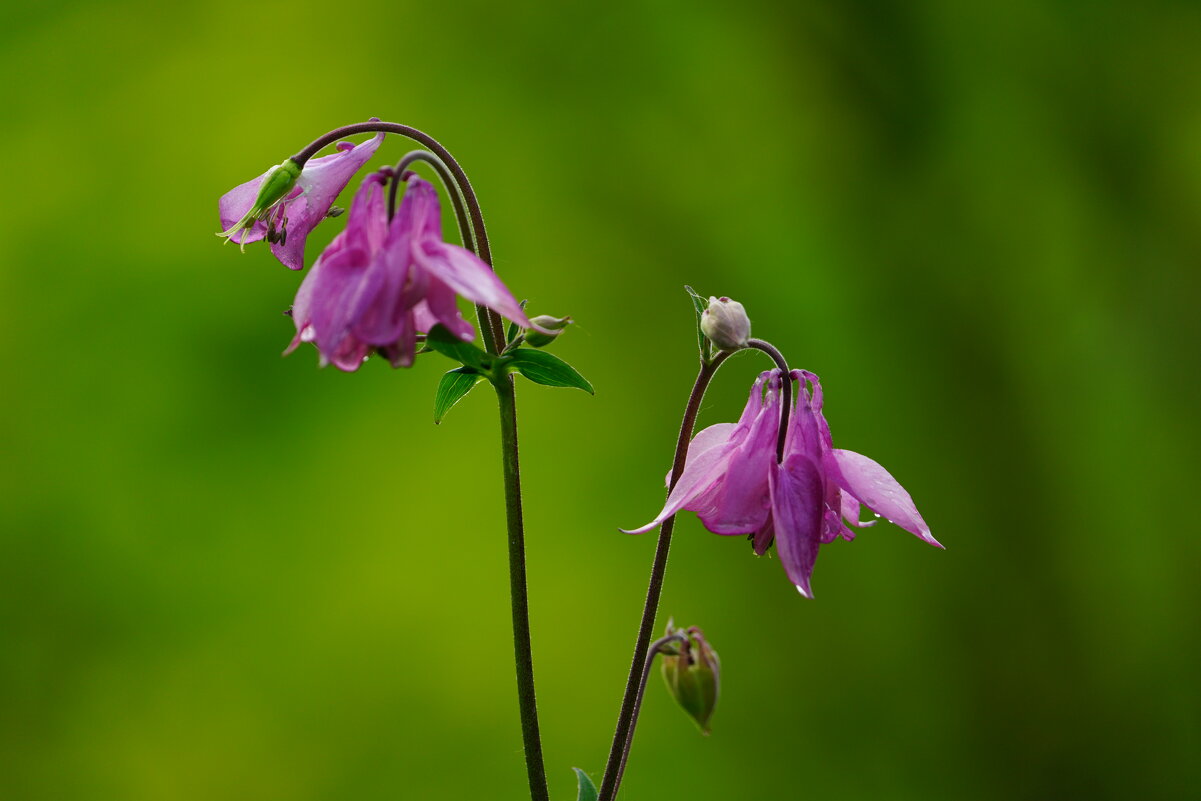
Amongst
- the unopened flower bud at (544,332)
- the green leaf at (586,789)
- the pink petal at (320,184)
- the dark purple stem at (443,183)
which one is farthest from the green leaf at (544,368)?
the green leaf at (586,789)

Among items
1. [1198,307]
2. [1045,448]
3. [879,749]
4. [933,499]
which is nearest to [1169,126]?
[1198,307]

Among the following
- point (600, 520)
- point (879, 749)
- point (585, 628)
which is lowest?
point (879, 749)

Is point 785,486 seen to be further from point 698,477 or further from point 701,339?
point 701,339

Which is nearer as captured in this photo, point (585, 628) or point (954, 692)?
point (585, 628)

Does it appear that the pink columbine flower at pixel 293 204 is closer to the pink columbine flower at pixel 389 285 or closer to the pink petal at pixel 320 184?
the pink petal at pixel 320 184

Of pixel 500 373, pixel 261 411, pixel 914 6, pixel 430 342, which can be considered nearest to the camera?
pixel 430 342

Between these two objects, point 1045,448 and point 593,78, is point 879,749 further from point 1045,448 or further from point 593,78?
point 593,78

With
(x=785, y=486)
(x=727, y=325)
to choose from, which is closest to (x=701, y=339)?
(x=727, y=325)
